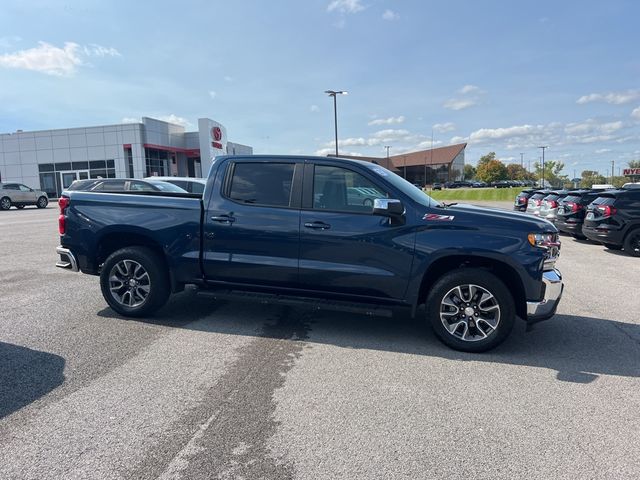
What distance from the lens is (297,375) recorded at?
13.2 ft

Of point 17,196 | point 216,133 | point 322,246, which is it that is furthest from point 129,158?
point 322,246

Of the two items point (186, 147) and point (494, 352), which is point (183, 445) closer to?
point (494, 352)

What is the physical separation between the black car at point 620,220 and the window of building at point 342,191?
9.07 metres

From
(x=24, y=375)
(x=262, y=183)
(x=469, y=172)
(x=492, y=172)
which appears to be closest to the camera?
(x=24, y=375)

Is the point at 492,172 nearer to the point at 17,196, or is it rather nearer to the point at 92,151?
the point at 92,151

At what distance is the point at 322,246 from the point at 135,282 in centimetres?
246

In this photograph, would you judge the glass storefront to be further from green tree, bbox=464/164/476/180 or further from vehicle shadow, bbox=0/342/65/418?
green tree, bbox=464/164/476/180

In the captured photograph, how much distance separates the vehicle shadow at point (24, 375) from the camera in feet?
11.6

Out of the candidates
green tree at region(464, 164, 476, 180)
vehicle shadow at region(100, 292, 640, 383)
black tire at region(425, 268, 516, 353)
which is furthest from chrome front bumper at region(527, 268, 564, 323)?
green tree at region(464, 164, 476, 180)

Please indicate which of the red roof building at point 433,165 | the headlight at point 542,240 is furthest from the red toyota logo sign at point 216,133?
the red roof building at point 433,165

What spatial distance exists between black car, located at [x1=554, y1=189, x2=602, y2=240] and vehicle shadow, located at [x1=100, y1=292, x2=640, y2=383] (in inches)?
356

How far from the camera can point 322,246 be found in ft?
16.0

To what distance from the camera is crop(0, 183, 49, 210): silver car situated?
1089 inches

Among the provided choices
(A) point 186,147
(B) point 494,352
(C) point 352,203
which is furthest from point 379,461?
(A) point 186,147
